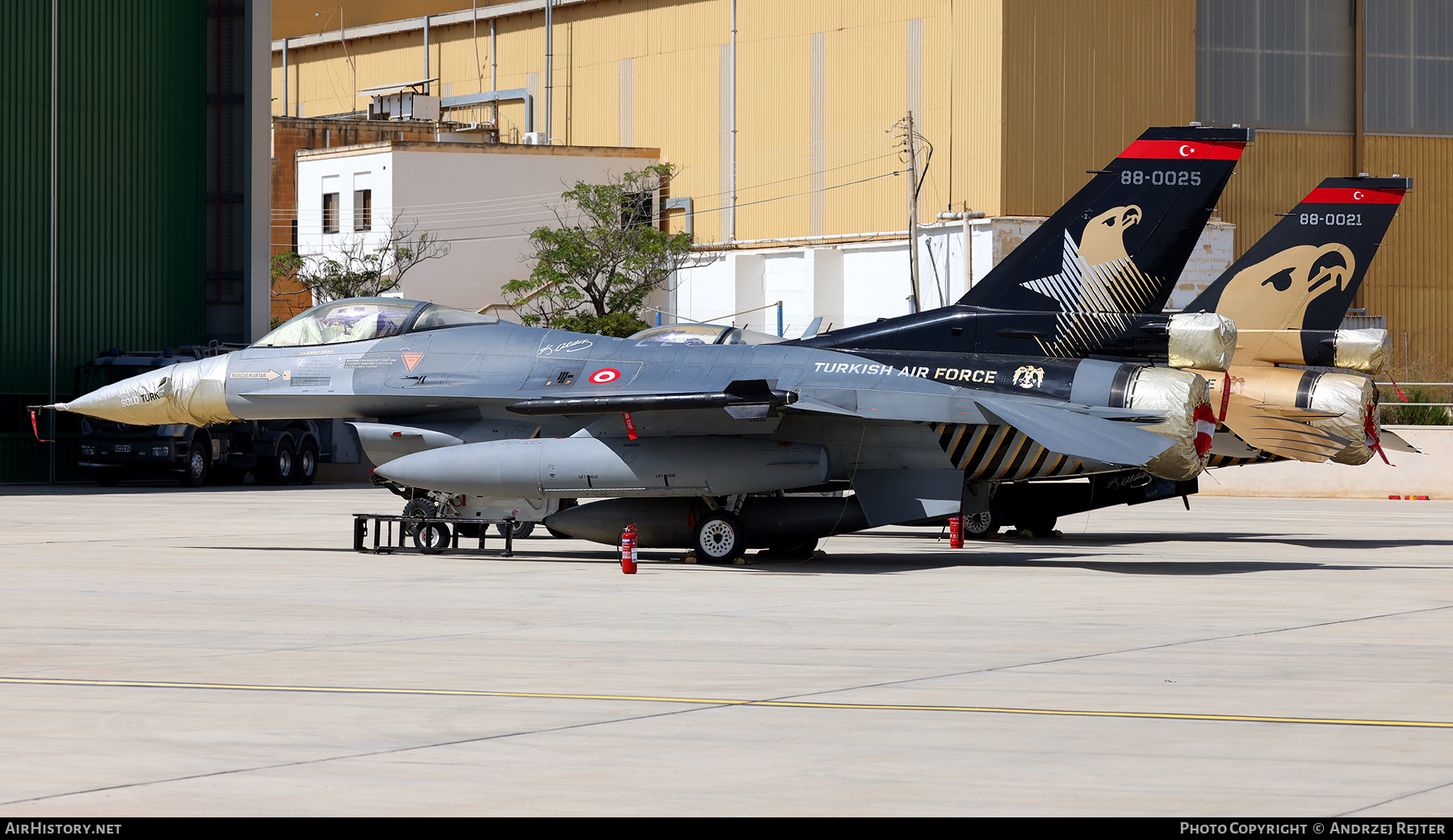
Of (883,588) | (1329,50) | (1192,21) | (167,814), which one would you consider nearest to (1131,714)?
(167,814)

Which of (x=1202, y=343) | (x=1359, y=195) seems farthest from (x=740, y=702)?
(x=1359, y=195)

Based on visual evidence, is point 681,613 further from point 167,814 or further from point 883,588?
point 167,814

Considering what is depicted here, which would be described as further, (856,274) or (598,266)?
(856,274)

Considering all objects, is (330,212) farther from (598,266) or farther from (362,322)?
(362,322)

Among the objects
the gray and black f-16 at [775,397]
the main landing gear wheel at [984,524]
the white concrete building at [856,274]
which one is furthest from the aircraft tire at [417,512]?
the white concrete building at [856,274]

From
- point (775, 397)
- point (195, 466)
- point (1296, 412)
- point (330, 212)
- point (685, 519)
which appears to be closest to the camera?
point (775, 397)

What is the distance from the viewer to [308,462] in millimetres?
37656

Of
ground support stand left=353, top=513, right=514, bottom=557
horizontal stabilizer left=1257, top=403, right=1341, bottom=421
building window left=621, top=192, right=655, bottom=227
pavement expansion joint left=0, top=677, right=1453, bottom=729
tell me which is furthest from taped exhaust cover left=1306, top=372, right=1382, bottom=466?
building window left=621, top=192, right=655, bottom=227

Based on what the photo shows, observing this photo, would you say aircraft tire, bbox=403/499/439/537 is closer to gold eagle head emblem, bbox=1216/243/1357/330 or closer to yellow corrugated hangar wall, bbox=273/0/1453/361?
gold eagle head emblem, bbox=1216/243/1357/330

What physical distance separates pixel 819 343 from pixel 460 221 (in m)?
36.6

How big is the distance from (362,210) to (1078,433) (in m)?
41.9

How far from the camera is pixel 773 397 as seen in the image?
16656mm

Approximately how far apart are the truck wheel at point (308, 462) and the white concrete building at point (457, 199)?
50.2 ft

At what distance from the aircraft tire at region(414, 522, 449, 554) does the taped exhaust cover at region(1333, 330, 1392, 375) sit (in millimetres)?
11663
